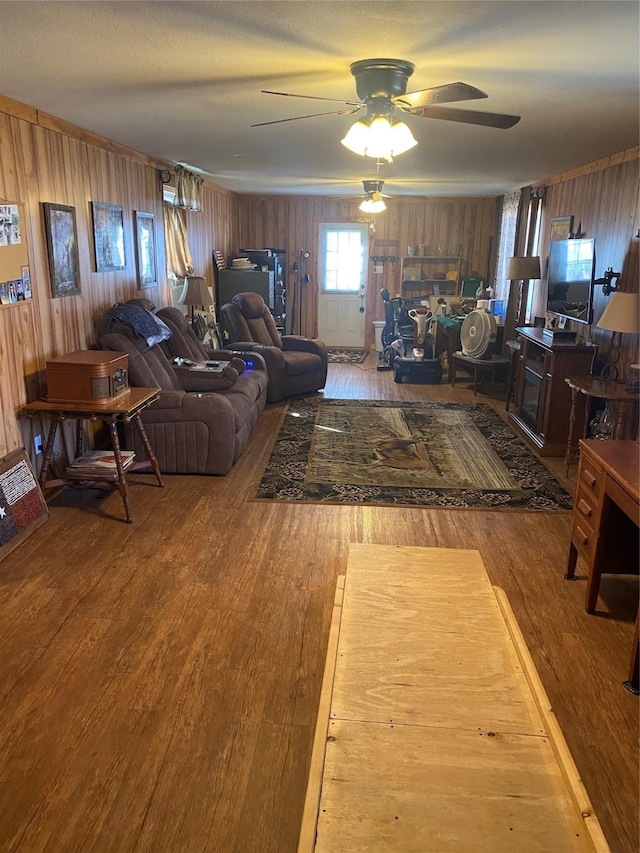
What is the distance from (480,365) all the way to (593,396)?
9.63ft

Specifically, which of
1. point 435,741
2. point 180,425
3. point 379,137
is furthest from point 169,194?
point 435,741

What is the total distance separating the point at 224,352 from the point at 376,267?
4.37 m

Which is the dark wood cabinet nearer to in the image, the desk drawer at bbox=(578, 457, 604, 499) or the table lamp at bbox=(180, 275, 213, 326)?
the desk drawer at bbox=(578, 457, 604, 499)

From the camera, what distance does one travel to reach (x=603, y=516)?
2818 mm

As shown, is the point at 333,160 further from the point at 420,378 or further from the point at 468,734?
the point at 468,734

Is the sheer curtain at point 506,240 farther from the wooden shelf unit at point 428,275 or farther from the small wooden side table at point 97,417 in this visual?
the small wooden side table at point 97,417

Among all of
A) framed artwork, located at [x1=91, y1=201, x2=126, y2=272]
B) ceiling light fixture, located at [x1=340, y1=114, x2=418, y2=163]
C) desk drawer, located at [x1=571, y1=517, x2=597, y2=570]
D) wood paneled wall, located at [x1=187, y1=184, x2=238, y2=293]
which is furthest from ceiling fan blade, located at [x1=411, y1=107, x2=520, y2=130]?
wood paneled wall, located at [x1=187, y1=184, x2=238, y2=293]

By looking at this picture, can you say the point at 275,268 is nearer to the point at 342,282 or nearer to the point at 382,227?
the point at 342,282

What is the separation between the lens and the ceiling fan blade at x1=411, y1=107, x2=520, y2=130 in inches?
106

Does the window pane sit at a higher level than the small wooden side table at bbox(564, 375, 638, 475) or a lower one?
higher

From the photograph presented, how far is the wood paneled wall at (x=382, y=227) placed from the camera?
31.9 ft

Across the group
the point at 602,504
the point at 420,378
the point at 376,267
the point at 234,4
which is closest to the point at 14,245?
the point at 234,4

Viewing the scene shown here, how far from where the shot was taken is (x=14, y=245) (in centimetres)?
363

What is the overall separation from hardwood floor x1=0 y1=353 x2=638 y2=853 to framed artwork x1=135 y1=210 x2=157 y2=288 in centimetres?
241
